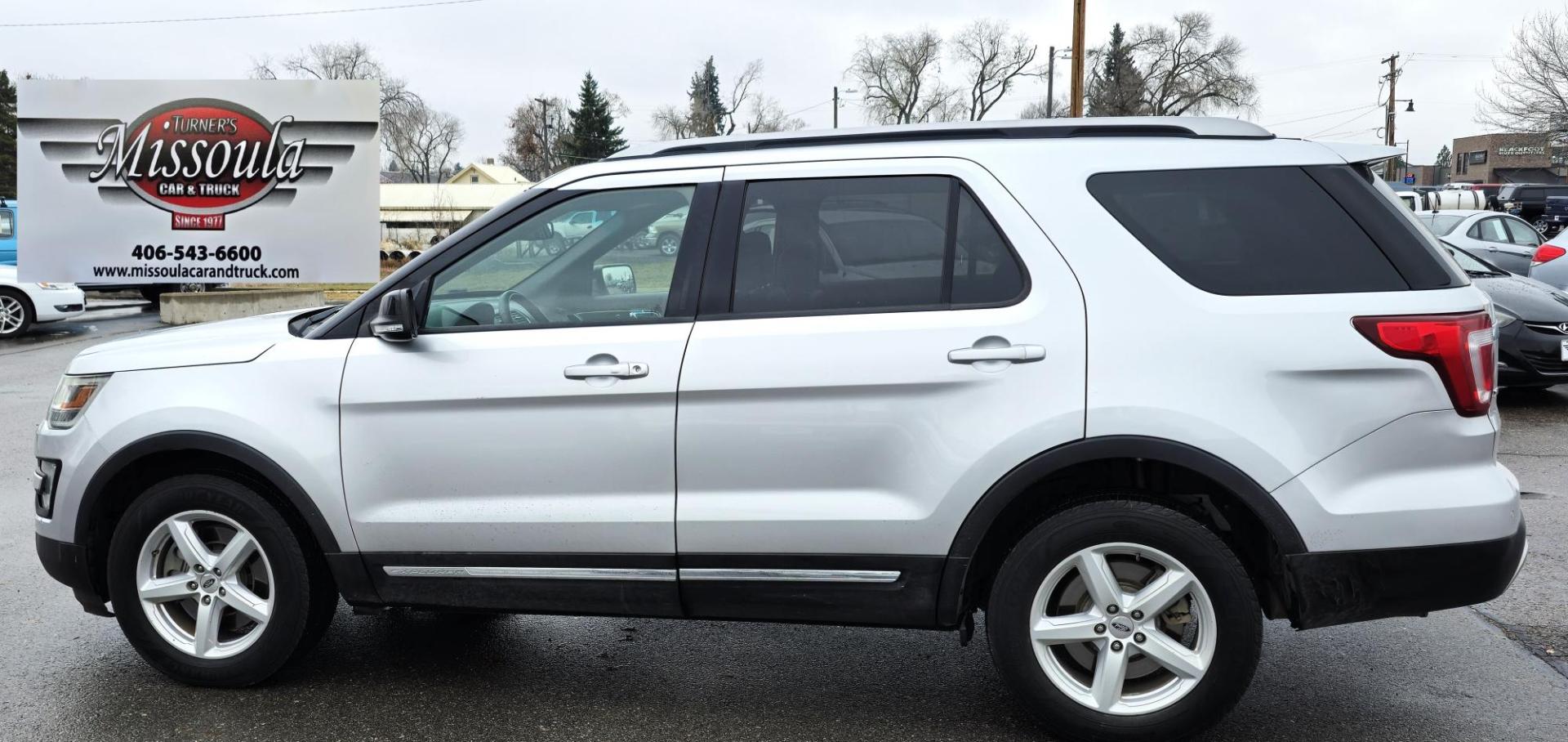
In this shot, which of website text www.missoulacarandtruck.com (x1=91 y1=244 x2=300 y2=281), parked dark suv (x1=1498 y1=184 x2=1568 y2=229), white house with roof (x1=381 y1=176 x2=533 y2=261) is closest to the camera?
website text www.missoulacarandtruck.com (x1=91 y1=244 x2=300 y2=281)

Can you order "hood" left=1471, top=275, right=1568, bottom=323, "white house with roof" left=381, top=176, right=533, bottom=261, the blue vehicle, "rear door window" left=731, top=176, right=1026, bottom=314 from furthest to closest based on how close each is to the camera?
"white house with roof" left=381, top=176, right=533, bottom=261
the blue vehicle
"hood" left=1471, top=275, right=1568, bottom=323
"rear door window" left=731, top=176, right=1026, bottom=314

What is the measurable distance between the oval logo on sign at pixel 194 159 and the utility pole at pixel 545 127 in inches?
2620

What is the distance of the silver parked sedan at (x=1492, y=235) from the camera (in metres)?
17.1

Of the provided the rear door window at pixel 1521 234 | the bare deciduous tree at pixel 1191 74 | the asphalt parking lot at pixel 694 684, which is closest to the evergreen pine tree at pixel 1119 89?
the bare deciduous tree at pixel 1191 74

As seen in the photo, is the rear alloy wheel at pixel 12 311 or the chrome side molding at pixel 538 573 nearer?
the chrome side molding at pixel 538 573

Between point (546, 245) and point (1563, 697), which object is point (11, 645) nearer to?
point (546, 245)

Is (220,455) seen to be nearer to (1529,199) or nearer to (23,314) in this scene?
(23,314)

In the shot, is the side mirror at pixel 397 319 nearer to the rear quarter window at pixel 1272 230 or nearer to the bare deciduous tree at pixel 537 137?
the rear quarter window at pixel 1272 230

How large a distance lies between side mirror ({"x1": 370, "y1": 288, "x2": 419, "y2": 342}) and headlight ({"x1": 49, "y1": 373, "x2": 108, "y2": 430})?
1.04 meters

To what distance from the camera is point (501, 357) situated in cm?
374

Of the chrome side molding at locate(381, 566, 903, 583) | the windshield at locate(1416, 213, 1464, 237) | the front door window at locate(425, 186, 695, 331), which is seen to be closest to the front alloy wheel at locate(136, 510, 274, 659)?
the chrome side molding at locate(381, 566, 903, 583)

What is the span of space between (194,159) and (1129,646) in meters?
17.2

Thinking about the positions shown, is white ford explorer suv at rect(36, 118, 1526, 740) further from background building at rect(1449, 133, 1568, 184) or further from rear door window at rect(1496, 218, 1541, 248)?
background building at rect(1449, 133, 1568, 184)

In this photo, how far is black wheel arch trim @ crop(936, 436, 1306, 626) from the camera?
11.0ft
